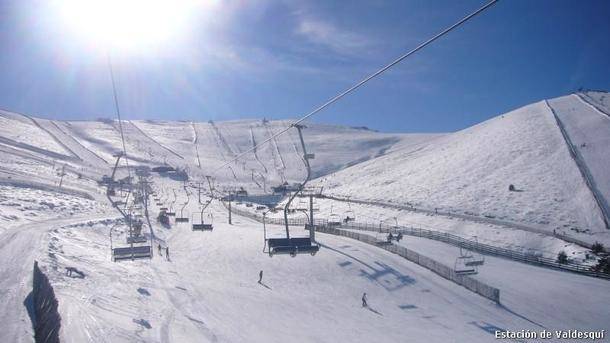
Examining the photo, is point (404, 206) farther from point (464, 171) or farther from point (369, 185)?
point (369, 185)

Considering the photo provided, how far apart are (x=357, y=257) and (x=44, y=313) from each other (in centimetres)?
2186

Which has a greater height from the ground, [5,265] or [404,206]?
[404,206]

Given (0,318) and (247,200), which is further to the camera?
(247,200)

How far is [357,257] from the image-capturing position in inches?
1219

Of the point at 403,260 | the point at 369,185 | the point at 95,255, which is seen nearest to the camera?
the point at 95,255

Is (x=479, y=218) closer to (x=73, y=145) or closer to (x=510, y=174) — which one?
(x=510, y=174)

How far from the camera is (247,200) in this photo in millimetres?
93938

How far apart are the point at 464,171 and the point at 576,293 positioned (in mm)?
50312

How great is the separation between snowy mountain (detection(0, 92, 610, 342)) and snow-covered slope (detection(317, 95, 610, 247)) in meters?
0.35

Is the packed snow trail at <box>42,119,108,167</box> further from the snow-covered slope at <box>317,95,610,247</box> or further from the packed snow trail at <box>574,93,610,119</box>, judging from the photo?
the packed snow trail at <box>574,93,610,119</box>

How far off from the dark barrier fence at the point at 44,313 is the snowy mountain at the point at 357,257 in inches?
14.4

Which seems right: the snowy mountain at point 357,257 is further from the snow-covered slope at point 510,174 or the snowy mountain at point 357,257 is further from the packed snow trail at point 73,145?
the packed snow trail at point 73,145

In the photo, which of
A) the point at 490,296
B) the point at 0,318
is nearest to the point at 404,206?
the point at 490,296

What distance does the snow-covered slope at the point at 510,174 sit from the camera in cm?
5162
